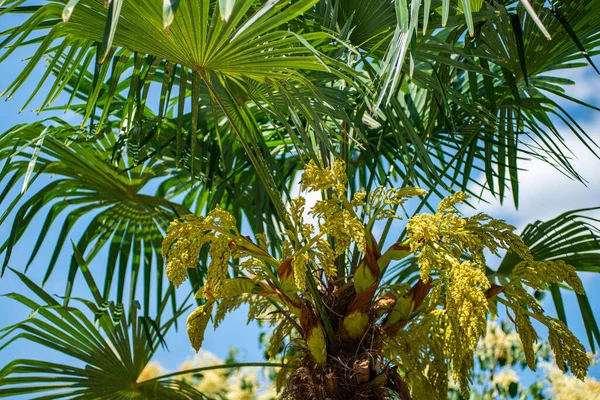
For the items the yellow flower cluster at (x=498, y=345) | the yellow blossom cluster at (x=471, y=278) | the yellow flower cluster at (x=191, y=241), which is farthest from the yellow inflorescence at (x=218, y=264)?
the yellow flower cluster at (x=498, y=345)

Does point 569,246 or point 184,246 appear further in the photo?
point 569,246

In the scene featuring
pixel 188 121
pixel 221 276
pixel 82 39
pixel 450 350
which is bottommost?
pixel 450 350

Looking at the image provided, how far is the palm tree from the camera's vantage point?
2324mm

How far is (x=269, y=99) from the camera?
363cm

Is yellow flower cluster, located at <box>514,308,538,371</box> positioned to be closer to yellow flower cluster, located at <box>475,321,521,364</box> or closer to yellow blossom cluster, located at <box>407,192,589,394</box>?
yellow blossom cluster, located at <box>407,192,589,394</box>

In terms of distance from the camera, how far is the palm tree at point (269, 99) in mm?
2324

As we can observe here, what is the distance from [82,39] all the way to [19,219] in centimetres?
129

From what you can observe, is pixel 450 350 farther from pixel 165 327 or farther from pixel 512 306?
pixel 165 327

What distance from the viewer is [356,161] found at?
455cm

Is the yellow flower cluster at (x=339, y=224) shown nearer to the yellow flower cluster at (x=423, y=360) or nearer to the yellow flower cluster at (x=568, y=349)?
the yellow flower cluster at (x=423, y=360)

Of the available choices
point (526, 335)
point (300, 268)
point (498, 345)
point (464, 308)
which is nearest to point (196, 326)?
point (300, 268)

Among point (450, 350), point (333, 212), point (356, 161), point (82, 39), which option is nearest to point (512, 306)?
point (450, 350)

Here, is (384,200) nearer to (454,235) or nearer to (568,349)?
(454,235)

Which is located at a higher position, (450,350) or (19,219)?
(19,219)
